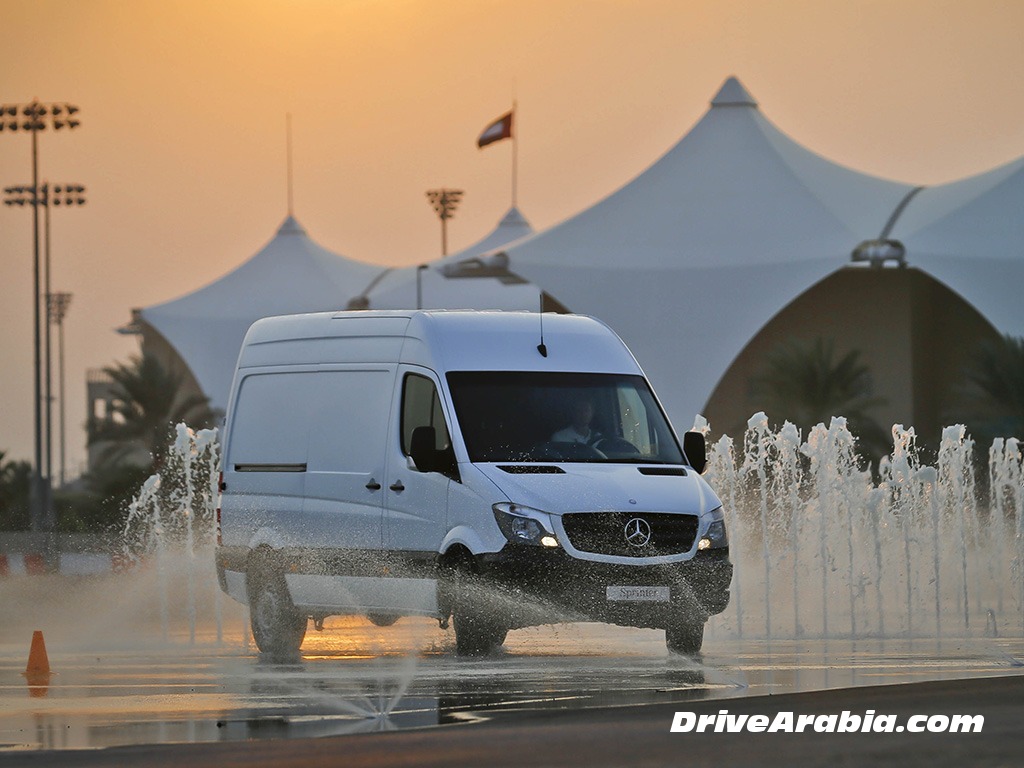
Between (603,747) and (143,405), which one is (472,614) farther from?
(143,405)

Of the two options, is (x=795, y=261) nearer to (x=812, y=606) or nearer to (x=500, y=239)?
(x=500, y=239)

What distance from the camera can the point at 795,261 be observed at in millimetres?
62281

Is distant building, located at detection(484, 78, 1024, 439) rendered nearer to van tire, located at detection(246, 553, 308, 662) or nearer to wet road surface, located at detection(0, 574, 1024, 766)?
wet road surface, located at detection(0, 574, 1024, 766)

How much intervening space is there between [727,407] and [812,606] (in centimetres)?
4741

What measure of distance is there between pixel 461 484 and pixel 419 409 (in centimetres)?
97

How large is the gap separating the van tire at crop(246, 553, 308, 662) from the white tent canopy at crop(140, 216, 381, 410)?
240 feet

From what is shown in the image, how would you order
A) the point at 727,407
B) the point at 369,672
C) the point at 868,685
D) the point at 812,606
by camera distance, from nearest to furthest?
the point at 868,685, the point at 369,672, the point at 812,606, the point at 727,407

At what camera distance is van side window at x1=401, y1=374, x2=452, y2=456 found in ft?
48.0

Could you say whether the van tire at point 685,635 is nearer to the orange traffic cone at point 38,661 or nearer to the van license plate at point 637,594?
the van license plate at point 637,594

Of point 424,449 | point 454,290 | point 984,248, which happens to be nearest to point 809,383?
point 984,248

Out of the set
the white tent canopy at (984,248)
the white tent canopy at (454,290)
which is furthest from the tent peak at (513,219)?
the white tent canopy at (984,248)

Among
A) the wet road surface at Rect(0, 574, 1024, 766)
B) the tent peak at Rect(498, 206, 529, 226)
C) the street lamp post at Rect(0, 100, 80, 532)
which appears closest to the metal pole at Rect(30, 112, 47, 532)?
the street lamp post at Rect(0, 100, 80, 532)

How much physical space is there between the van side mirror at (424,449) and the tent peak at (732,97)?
51250 millimetres

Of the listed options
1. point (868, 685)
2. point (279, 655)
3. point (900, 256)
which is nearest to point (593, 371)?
point (279, 655)
